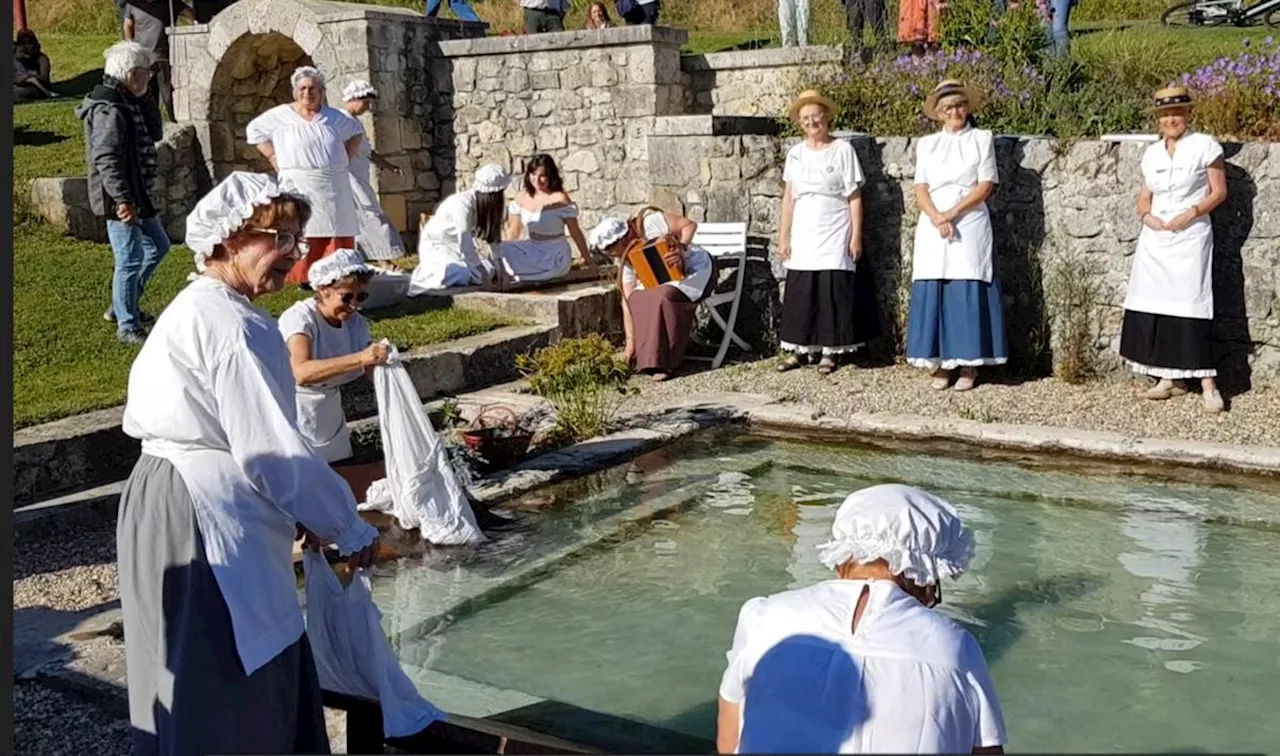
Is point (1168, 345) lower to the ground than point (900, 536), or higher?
lower

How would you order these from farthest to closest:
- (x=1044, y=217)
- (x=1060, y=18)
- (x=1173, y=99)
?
(x=1060, y=18) < (x=1044, y=217) < (x=1173, y=99)

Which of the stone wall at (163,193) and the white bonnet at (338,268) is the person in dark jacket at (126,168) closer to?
the stone wall at (163,193)

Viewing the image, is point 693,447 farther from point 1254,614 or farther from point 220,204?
point 220,204

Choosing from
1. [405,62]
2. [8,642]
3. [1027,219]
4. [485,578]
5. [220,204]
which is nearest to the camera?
[220,204]

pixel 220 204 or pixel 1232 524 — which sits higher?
pixel 220 204

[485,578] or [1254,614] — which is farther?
[485,578]

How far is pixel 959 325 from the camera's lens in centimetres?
864

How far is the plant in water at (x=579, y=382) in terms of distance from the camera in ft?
24.7

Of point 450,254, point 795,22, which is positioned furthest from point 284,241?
point 795,22

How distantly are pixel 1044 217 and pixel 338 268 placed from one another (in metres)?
5.21

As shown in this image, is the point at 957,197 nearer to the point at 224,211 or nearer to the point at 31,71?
the point at 224,211

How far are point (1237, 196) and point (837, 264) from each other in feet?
7.75

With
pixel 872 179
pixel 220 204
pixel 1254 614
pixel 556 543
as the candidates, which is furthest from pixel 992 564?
pixel 872 179

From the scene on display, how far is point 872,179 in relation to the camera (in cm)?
952
